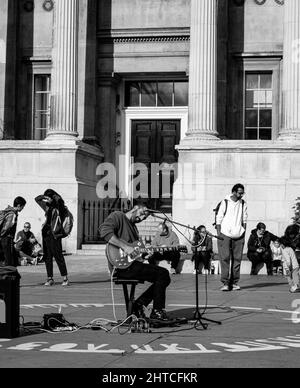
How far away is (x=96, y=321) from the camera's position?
1230 centimetres

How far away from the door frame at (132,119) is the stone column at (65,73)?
3.55 metres

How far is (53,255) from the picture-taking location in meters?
18.8

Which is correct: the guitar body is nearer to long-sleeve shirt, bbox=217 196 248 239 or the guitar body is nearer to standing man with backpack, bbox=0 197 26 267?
long-sleeve shirt, bbox=217 196 248 239

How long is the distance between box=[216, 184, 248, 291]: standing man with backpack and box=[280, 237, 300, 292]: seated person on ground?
889mm

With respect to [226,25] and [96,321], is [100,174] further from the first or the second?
[96,321]

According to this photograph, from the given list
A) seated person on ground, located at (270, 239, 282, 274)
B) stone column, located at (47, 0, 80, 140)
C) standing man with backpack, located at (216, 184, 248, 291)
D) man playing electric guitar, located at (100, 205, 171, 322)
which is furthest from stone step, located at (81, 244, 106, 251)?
man playing electric guitar, located at (100, 205, 171, 322)

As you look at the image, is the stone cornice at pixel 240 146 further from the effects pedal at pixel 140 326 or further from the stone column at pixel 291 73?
the effects pedal at pixel 140 326

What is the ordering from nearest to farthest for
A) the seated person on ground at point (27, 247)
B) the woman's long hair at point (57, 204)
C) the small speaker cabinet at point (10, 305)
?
the small speaker cabinet at point (10, 305) < the woman's long hair at point (57, 204) < the seated person on ground at point (27, 247)

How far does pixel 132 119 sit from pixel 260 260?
32.5 feet

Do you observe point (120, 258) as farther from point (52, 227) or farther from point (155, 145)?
point (155, 145)

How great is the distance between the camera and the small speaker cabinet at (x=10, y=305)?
10789 mm

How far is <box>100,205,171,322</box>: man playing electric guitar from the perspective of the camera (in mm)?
→ 11891

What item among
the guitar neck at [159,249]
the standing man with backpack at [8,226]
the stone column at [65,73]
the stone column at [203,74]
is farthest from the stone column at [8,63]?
the guitar neck at [159,249]
